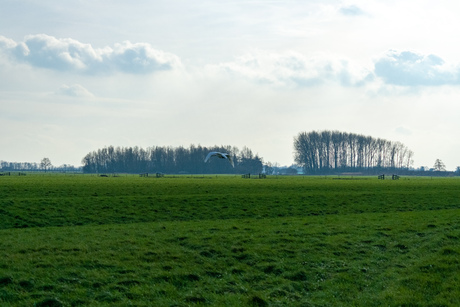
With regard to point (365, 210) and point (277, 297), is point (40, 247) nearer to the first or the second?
point (277, 297)

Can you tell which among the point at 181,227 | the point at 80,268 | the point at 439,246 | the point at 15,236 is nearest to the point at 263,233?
the point at 181,227

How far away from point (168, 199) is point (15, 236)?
19886 mm

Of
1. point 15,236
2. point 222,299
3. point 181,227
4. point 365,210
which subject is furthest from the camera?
point 365,210

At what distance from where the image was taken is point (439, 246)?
21.9 metres

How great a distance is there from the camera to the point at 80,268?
18766 millimetres

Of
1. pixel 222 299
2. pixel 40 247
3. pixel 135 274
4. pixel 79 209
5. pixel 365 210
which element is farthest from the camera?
pixel 365 210

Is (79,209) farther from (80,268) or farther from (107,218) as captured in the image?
(80,268)

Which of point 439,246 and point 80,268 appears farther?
point 439,246

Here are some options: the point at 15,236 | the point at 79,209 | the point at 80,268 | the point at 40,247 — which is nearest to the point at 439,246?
the point at 80,268

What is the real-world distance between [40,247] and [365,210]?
30.2 m

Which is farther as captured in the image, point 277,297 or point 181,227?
point 181,227

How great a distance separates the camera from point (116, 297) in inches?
607

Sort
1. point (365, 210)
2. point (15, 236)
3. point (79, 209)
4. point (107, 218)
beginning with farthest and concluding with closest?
1. point (365, 210)
2. point (79, 209)
3. point (107, 218)
4. point (15, 236)

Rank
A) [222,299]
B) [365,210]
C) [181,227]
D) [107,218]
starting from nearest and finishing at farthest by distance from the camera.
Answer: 1. [222,299]
2. [181,227]
3. [107,218]
4. [365,210]
